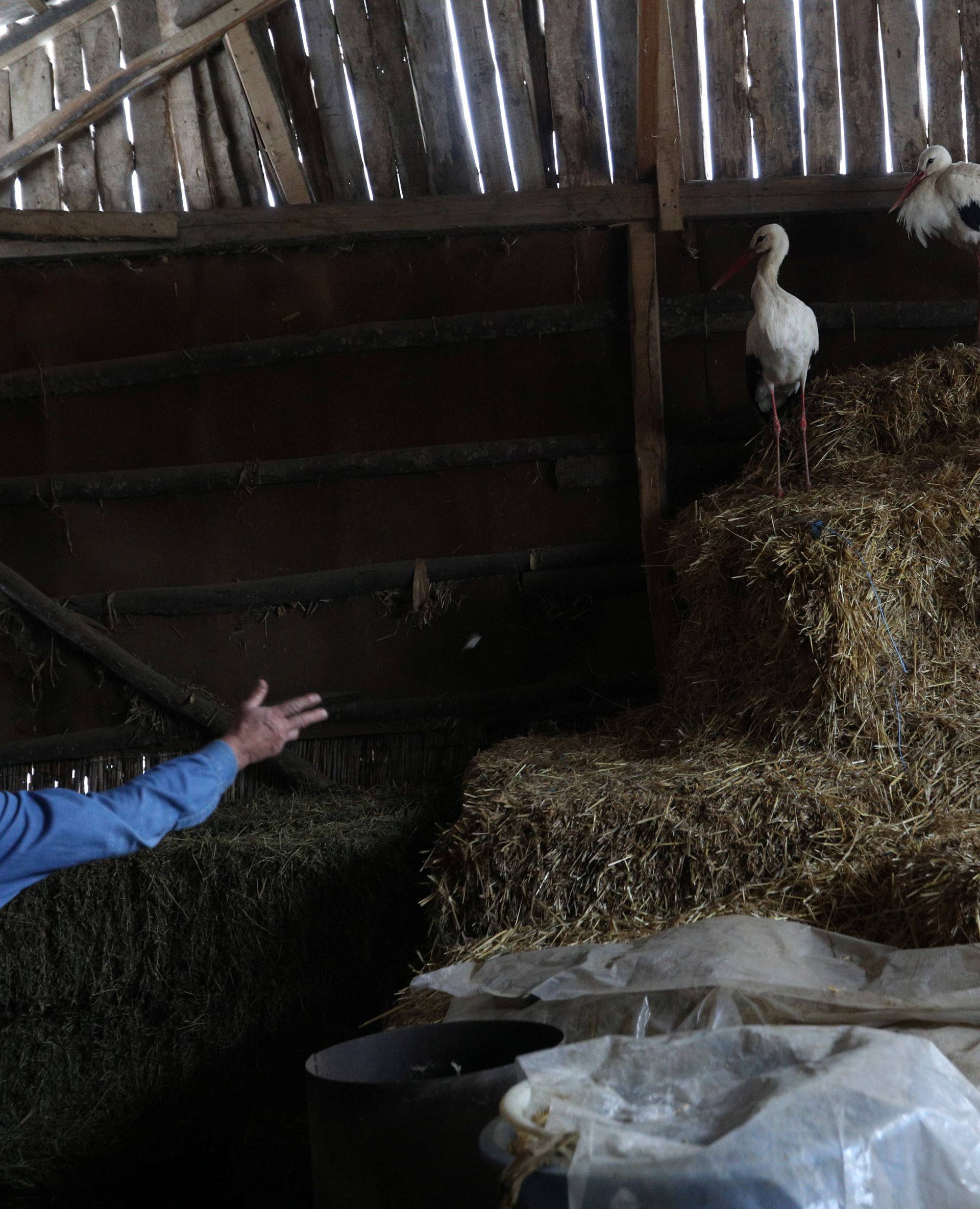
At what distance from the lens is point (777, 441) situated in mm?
3891

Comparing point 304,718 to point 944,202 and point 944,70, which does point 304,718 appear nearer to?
point 944,202

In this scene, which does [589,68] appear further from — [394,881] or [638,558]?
[394,881]

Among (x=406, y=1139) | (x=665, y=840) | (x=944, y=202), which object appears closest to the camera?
(x=406, y=1139)

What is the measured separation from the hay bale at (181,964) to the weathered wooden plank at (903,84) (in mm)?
3601

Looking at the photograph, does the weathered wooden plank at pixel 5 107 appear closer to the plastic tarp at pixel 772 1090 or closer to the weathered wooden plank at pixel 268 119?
the weathered wooden plank at pixel 268 119

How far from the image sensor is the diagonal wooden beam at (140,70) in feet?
14.2

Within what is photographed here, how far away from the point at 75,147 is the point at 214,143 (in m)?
0.64

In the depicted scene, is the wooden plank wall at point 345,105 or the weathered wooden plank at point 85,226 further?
the wooden plank wall at point 345,105

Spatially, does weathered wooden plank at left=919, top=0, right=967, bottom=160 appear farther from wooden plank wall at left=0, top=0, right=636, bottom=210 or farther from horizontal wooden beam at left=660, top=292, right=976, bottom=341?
wooden plank wall at left=0, top=0, right=636, bottom=210

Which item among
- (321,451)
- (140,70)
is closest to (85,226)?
(140,70)

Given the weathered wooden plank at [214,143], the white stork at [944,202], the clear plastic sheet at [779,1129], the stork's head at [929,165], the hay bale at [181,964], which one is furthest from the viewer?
the weathered wooden plank at [214,143]

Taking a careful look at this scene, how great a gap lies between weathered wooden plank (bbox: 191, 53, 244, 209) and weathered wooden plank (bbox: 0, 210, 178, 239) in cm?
29

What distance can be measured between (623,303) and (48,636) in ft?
9.50

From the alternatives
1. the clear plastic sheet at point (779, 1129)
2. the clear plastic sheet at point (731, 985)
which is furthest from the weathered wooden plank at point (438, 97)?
the clear plastic sheet at point (779, 1129)
